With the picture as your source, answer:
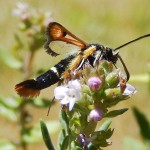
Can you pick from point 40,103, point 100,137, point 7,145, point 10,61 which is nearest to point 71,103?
point 100,137

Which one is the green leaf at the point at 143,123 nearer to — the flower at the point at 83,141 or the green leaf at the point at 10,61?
the green leaf at the point at 10,61

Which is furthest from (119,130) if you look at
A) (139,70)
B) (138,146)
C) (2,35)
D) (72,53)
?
(72,53)

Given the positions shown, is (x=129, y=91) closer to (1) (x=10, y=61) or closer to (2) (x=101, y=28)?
(1) (x=10, y=61)

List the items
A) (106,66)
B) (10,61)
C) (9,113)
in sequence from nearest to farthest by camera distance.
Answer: (106,66) < (9,113) < (10,61)

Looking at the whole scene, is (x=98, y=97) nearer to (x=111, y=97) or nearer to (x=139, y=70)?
(x=111, y=97)

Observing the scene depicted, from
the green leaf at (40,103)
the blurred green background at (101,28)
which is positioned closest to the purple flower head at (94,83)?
the green leaf at (40,103)

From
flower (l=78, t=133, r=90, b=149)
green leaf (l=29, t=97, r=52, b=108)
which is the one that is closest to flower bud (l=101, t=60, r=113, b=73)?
flower (l=78, t=133, r=90, b=149)
